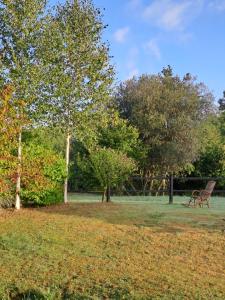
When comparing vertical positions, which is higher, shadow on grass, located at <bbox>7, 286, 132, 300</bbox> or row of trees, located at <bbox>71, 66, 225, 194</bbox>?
row of trees, located at <bbox>71, 66, 225, 194</bbox>

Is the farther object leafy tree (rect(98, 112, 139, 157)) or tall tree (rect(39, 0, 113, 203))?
leafy tree (rect(98, 112, 139, 157))

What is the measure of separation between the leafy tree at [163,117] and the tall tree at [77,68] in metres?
10.5

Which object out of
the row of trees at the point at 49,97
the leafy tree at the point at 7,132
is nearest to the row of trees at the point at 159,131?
the row of trees at the point at 49,97

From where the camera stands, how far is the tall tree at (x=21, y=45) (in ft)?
43.3

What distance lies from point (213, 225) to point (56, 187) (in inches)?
227

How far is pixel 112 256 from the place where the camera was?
886 cm

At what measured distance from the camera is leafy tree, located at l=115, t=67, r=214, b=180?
25.9m

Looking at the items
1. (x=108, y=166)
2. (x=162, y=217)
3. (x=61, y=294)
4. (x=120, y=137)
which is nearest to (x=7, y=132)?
(x=61, y=294)

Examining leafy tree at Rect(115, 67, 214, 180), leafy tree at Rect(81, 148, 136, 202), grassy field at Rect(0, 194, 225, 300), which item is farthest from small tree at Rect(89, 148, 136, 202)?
leafy tree at Rect(115, 67, 214, 180)

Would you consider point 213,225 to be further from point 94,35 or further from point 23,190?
point 94,35

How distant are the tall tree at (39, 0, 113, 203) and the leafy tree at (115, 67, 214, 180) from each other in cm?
1047

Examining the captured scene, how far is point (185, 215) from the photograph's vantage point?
12.3 meters

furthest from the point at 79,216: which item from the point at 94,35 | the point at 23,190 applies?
the point at 94,35

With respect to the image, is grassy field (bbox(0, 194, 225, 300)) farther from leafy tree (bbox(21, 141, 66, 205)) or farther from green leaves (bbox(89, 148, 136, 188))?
green leaves (bbox(89, 148, 136, 188))
